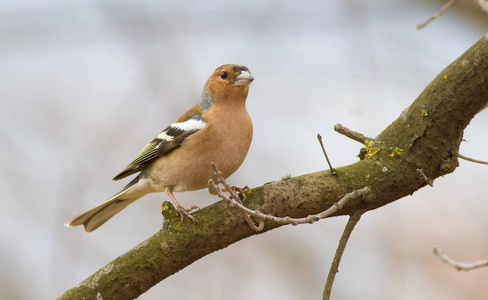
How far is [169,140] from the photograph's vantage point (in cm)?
492

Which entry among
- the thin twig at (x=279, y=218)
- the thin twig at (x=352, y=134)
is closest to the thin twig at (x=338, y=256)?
the thin twig at (x=279, y=218)

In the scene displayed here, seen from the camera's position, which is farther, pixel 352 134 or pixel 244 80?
pixel 244 80

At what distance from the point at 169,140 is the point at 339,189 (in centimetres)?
195

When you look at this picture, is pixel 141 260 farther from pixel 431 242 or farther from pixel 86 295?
pixel 431 242

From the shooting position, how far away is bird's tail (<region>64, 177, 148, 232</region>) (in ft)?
17.2

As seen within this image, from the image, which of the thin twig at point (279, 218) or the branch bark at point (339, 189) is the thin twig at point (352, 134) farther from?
the thin twig at point (279, 218)

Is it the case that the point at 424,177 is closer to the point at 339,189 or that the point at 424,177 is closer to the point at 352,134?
the point at 339,189

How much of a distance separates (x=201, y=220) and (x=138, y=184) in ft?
5.30

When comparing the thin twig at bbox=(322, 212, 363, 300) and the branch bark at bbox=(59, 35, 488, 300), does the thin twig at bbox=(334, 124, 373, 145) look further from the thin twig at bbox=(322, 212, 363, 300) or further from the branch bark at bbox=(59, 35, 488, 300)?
the thin twig at bbox=(322, 212, 363, 300)

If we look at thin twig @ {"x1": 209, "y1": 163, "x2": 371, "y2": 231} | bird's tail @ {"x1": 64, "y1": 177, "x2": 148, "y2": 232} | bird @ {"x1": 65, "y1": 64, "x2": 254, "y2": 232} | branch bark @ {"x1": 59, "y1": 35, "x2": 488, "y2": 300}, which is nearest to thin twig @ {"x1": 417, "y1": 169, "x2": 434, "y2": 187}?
branch bark @ {"x1": 59, "y1": 35, "x2": 488, "y2": 300}

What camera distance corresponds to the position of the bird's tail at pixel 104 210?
206 inches

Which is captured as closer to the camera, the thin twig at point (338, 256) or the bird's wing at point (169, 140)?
the thin twig at point (338, 256)

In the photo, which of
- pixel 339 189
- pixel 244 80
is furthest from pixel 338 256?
pixel 244 80

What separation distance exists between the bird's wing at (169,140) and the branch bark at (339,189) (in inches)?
44.6
